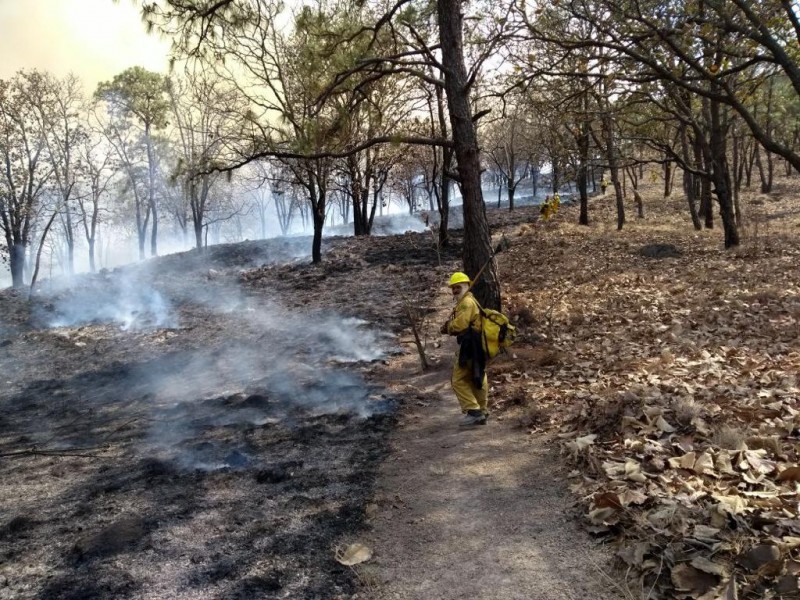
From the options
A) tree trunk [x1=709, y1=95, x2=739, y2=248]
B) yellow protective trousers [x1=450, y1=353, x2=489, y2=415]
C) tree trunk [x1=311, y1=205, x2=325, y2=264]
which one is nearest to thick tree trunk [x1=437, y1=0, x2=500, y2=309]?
yellow protective trousers [x1=450, y1=353, x2=489, y2=415]

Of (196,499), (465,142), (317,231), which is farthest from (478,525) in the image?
(317,231)

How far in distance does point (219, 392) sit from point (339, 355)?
7.77ft

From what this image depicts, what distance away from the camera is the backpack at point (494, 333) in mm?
6352

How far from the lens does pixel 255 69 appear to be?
59.9 feet

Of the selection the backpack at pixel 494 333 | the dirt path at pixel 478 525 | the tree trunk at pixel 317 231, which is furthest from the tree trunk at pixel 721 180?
the tree trunk at pixel 317 231

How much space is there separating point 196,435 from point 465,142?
5.75 metres

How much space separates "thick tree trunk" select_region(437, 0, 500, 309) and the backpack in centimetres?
230

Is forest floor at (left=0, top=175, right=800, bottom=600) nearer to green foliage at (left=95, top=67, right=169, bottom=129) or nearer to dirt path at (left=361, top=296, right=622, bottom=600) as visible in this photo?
dirt path at (left=361, top=296, right=622, bottom=600)

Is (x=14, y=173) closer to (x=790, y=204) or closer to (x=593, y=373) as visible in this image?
(x=593, y=373)

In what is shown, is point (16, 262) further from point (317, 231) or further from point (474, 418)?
point (474, 418)

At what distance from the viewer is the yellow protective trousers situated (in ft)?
20.8

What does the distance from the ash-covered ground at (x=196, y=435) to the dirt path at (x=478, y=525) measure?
1.03ft

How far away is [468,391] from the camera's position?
6371mm

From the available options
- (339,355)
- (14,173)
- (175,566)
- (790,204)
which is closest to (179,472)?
(175,566)
